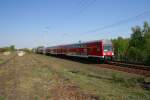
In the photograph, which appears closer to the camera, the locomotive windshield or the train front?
the train front

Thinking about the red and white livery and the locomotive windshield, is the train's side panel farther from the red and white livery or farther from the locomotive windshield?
the locomotive windshield

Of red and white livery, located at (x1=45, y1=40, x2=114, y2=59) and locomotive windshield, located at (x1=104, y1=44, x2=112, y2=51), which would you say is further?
locomotive windshield, located at (x1=104, y1=44, x2=112, y2=51)

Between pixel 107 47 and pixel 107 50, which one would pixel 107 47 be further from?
pixel 107 50

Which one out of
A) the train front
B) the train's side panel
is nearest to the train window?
the train front

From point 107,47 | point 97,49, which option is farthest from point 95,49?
point 107,47

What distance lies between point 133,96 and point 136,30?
259 feet

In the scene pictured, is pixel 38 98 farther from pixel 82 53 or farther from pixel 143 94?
pixel 82 53

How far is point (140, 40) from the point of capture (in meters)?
78.8

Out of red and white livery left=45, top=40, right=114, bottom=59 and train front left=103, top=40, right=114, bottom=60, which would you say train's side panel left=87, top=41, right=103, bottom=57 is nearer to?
red and white livery left=45, top=40, right=114, bottom=59

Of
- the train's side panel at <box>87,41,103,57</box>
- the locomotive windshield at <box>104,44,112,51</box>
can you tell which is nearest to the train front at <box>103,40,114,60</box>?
the locomotive windshield at <box>104,44,112,51</box>

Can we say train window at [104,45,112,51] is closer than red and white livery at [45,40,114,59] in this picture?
No

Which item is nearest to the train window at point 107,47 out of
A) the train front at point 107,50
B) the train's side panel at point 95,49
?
the train front at point 107,50

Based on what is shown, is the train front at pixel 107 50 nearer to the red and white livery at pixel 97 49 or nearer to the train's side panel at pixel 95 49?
the red and white livery at pixel 97 49

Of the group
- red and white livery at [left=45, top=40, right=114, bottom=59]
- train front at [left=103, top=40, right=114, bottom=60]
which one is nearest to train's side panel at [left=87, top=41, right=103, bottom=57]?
A: red and white livery at [left=45, top=40, right=114, bottom=59]
